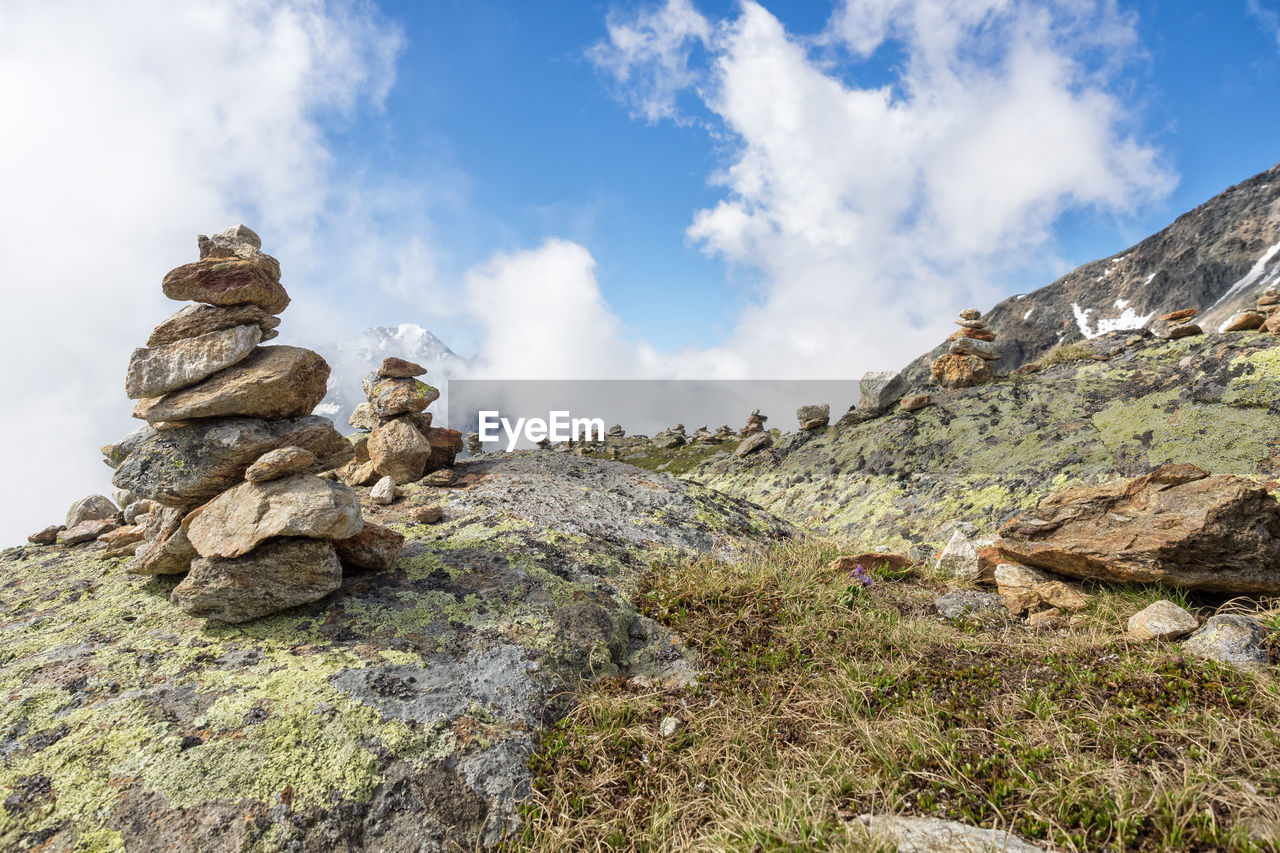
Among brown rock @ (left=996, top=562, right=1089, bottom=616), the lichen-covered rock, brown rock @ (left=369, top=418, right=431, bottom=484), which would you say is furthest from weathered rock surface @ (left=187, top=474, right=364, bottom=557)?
the lichen-covered rock

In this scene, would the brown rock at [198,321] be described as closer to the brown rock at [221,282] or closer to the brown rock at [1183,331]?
the brown rock at [221,282]

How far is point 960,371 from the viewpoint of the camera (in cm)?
1616

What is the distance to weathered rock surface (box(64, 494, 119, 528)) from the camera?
1035 cm

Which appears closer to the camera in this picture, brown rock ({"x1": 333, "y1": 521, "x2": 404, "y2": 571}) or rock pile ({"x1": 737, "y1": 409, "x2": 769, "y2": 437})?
brown rock ({"x1": 333, "y1": 521, "x2": 404, "y2": 571})

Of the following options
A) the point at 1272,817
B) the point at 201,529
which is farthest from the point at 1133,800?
the point at 201,529

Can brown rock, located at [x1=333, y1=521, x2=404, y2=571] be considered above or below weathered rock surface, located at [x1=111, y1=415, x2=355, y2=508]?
below

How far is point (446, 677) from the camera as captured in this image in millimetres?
5250

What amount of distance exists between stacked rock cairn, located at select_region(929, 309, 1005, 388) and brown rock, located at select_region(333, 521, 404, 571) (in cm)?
1572

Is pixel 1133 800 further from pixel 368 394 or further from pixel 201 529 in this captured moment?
pixel 368 394

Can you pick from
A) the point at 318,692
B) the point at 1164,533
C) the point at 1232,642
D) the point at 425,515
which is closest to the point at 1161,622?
the point at 1232,642

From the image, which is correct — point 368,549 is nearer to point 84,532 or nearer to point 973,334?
point 84,532

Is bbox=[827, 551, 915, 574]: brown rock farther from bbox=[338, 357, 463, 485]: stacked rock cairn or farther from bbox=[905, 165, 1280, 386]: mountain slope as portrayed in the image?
bbox=[905, 165, 1280, 386]: mountain slope

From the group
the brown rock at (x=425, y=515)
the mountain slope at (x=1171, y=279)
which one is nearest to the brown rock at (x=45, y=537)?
the brown rock at (x=425, y=515)

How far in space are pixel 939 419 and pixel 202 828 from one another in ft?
50.9
